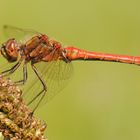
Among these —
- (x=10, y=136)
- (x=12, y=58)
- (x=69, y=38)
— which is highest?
(x=69, y=38)

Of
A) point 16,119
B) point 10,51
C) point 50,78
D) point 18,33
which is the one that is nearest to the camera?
point 16,119

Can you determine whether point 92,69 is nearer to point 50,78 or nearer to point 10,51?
point 50,78

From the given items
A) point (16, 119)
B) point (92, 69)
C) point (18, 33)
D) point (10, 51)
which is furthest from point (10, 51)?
point (92, 69)

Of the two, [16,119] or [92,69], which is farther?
[92,69]

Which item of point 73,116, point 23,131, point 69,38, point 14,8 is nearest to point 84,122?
point 73,116

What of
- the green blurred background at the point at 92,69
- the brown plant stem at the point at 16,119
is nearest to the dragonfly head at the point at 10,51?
the brown plant stem at the point at 16,119

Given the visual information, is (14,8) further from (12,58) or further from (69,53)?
(12,58)

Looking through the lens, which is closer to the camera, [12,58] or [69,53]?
[12,58]

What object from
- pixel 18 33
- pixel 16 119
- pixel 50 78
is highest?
pixel 18 33
